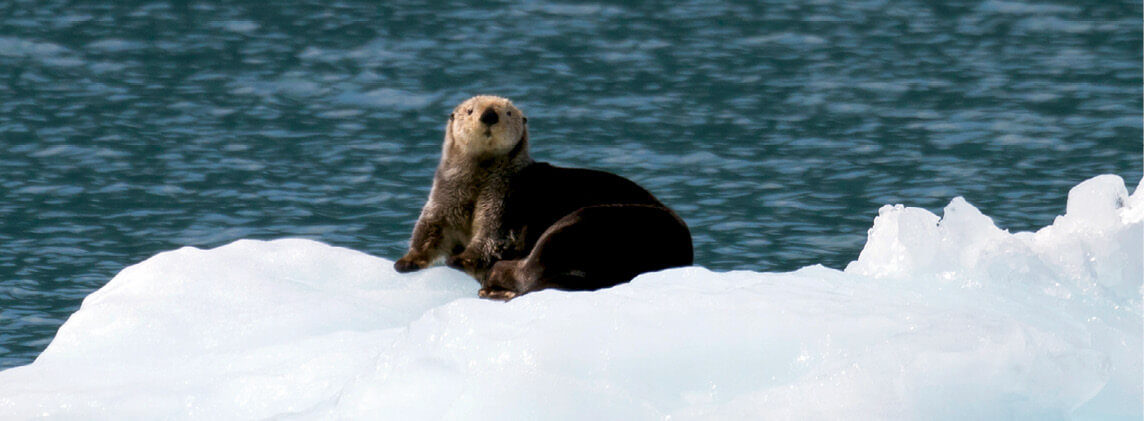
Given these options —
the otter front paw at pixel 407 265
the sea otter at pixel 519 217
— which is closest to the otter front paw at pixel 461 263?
the sea otter at pixel 519 217

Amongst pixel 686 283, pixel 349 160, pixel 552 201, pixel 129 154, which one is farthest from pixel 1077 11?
pixel 686 283

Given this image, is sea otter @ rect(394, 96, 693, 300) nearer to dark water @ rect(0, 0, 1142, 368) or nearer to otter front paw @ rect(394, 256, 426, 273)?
otter front paw @ rect(394, 256, 426, 273)

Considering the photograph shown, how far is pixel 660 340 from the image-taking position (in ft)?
15.2

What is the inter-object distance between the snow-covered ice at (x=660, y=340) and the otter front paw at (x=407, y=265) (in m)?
0.05

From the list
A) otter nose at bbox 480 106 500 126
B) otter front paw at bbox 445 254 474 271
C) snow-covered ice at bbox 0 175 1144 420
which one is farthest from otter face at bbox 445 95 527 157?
snow-covered ice at bbox 0 175 1144 420

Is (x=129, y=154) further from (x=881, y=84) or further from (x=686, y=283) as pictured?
(x=686, y=283)

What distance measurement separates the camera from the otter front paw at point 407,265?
6086 mm

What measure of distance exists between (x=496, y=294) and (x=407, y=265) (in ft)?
1.43

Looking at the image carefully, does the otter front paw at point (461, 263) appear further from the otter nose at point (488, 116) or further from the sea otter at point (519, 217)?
the otter nose at point (488, 116)

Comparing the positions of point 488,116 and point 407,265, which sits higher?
point 488,116

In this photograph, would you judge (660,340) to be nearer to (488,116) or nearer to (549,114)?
(488,116)

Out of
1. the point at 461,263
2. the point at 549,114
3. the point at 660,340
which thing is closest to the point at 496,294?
the point at 461,263

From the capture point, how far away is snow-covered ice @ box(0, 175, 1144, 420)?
14.7ft

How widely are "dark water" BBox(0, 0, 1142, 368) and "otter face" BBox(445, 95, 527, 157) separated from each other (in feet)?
8.62
